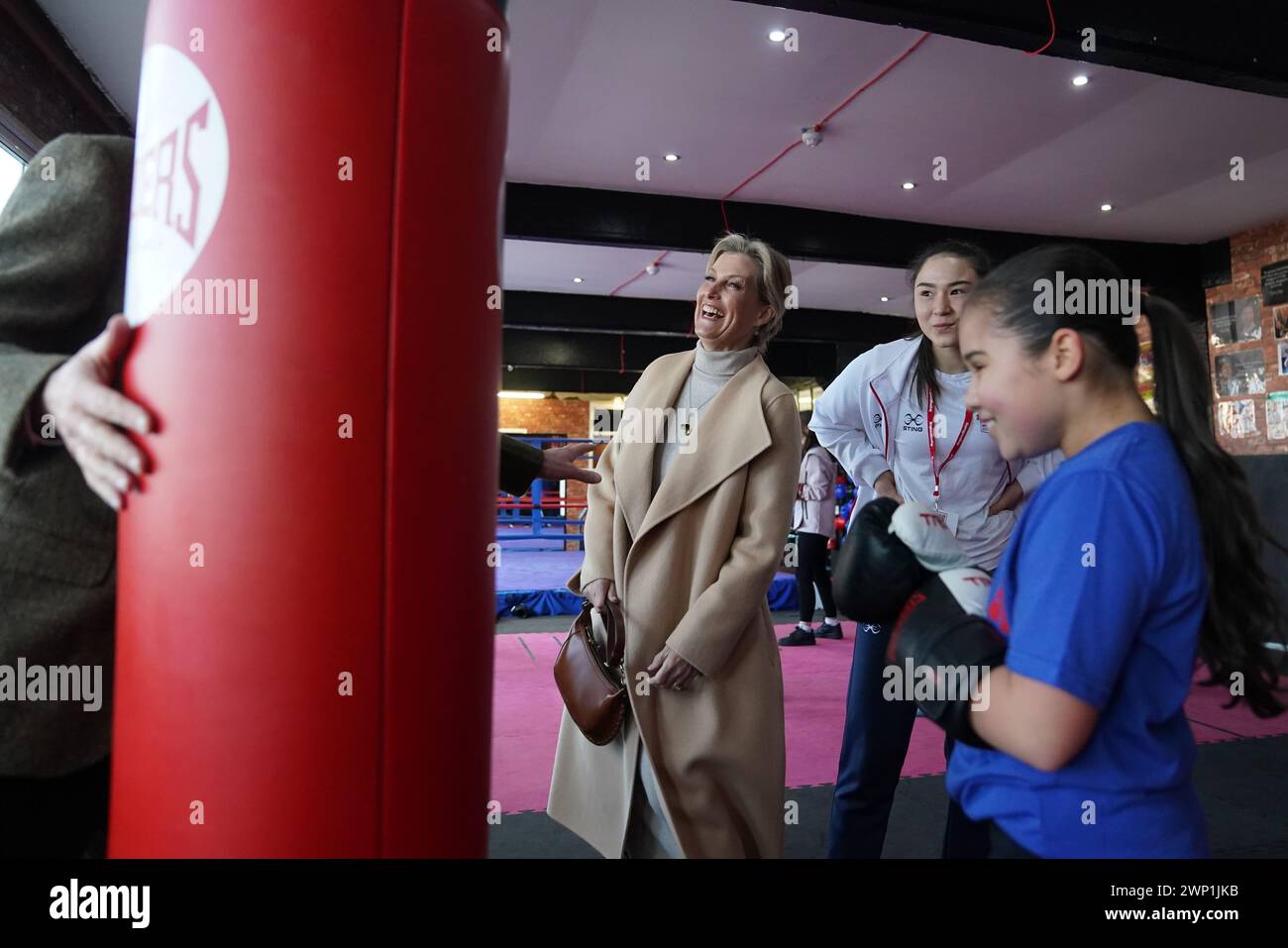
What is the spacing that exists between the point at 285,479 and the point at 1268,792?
354 cm

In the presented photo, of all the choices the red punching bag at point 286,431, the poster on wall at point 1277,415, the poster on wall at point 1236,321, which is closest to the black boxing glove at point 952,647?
the red punching bag at point 286,431

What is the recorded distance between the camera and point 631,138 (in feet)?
17.7

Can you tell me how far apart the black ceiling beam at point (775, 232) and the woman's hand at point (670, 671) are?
16.3ft

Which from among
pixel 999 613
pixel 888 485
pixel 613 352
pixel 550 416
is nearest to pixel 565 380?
pixel 550 416

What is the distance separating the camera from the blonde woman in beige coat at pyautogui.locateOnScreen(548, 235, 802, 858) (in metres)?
1.67

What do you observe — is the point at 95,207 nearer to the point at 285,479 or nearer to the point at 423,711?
the point at 285,479

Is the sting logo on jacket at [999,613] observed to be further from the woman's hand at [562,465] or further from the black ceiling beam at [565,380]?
the black ceiling beam at [565,380]

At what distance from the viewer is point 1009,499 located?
Answer: 6.48ft

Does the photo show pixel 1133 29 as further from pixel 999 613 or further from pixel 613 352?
pixel 613 352

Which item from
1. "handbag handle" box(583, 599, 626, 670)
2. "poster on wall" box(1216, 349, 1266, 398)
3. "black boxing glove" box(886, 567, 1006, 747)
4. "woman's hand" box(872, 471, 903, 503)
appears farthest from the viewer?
"poster on wall" box(1216, 349, 1266, 398)

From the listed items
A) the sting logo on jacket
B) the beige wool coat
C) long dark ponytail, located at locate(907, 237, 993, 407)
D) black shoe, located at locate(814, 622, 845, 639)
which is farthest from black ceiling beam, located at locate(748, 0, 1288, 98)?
black shoe, located at locate(814, 622, 845, 639)

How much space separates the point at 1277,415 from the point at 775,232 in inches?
180

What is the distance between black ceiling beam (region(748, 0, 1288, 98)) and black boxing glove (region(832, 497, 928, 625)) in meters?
2.51

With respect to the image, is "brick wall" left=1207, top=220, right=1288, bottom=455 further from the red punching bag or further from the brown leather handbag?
the red punching bag
